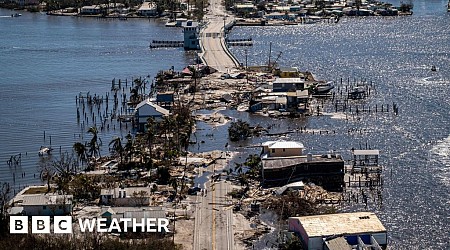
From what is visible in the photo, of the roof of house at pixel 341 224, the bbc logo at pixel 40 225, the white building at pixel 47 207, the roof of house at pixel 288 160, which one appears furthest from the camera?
the roof of house at pixel 288 160

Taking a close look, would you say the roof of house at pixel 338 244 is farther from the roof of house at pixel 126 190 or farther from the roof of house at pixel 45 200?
the roof of house at pixel 45 200

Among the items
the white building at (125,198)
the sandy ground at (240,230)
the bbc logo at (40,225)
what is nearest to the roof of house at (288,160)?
the sandy ground at (240,230)

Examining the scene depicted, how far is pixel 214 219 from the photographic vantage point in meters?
30.7

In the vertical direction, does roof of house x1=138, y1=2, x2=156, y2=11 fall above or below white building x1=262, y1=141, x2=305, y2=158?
above

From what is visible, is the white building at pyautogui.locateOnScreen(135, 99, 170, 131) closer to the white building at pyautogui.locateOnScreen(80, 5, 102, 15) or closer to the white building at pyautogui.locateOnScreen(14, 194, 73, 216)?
the white building at pyautogui.locateOnScreen(14, 194, 73, 216)

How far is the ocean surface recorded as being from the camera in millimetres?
34781

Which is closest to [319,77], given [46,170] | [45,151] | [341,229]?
[45,151]

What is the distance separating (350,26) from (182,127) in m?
48.9

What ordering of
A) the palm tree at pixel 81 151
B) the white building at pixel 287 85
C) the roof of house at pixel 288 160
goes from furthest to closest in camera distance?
the white building at pixel 287 85 → the palm tree at pixel 81 151 → the roof of house at pixel 288 160

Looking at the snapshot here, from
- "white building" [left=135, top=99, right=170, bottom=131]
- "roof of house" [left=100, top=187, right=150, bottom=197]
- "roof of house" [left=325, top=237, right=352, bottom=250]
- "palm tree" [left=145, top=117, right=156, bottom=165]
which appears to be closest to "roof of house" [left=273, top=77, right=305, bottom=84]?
"white building" [left=135, top=99, right=170, bottom=131]

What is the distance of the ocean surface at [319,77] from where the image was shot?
→ 34.8 m

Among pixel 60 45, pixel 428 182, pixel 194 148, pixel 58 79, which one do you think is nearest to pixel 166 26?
pixel 60 45

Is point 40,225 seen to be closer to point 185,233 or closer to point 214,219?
point 185,233

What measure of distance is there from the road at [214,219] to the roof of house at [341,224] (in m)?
2.53
